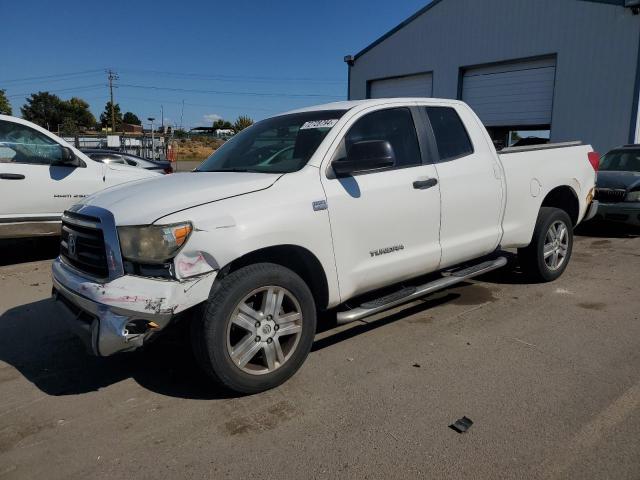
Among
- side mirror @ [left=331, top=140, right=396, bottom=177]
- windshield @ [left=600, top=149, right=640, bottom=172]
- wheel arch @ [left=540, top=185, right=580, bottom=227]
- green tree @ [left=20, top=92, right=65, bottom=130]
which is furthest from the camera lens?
green tree @ [left=20, top=92, right=65, bottom=130]

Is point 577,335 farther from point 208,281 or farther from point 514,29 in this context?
point 514,29

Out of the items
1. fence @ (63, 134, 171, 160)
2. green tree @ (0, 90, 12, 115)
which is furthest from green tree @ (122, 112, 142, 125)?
fence @ (63, 134, 171, 160)

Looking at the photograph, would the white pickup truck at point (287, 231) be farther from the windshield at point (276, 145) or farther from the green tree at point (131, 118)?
the green tree at point (131, 118)

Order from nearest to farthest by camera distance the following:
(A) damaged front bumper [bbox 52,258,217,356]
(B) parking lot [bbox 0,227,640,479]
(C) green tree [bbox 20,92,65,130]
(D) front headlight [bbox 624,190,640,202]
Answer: (B) parking lot [bbox 0,227,640,479] → (A) damaged front bumper [bbox 52,258,217,356] → (D) front headlight [bbox 624,190,640,202] → (C) green tree [bbox 20,92,65,130]

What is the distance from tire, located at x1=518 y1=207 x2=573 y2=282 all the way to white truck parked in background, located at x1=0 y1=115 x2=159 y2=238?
4.55 meters

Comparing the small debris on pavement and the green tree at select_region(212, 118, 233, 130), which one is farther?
the green tree at select_region(212, 118, 233, 130)

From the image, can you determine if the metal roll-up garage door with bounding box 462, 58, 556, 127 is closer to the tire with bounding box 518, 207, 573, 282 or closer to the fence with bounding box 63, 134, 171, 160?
the tire with bounding box 518, 207, 573, 282

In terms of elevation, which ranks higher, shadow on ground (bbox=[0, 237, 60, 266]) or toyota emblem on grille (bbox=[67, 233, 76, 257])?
toyota emblem on grille (bbox=[67, 233, 76, 257])

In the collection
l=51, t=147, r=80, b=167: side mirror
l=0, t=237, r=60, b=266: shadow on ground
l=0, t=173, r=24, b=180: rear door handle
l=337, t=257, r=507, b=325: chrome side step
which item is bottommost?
l=0, t=237, r=60, b=266: shadow on ground

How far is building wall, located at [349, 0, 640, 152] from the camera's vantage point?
14273 mm

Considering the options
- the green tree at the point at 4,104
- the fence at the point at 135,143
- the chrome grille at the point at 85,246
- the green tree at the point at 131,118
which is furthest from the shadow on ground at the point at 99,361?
the green tree at the point at 131,118

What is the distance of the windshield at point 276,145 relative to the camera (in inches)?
145

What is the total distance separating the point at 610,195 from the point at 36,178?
891 centimetres

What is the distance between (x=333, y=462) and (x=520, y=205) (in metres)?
3.37
